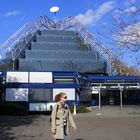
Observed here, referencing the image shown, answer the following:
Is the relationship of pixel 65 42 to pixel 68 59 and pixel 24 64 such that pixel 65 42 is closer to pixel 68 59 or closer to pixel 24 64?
pixel 68 59

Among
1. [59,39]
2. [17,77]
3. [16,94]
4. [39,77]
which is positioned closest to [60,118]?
[16,94]

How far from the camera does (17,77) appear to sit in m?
52.6

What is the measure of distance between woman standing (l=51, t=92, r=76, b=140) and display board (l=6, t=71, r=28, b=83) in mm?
38619

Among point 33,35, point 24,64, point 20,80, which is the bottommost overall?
point 20,80

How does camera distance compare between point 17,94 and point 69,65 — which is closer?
point 17,94

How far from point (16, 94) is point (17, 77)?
200 centimetres

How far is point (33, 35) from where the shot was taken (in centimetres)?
11475

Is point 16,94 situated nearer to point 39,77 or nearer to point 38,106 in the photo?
point 38,106

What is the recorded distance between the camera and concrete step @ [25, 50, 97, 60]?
362 feet

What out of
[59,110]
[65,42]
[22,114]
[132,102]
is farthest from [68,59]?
[59,110]

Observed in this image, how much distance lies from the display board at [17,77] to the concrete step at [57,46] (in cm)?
5890

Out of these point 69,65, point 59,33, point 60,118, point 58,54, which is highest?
point 59,33

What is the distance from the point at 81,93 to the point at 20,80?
878 centimetres

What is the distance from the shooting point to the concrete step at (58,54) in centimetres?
11019
